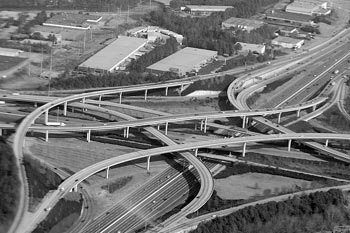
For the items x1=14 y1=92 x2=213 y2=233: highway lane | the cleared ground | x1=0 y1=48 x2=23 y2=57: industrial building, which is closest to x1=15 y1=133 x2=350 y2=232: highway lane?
x1=14 y1=92 x2=213 y2=233: highway lane

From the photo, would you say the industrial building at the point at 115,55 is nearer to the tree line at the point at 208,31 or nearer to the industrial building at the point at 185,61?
the industrial building at the point at 185,61

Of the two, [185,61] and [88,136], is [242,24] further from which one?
[88,136]

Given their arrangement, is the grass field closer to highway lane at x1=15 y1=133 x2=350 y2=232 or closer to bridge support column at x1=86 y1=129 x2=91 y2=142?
bridge support column at x1=86 y1=129 x2=91 y2=142

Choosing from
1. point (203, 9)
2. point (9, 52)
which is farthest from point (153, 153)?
point (203, 9)

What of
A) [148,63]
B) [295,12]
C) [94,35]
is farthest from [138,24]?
[295,12]

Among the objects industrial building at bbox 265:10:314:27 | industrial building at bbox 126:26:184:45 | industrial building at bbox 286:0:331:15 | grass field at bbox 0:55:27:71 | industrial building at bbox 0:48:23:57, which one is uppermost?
industrial building at bbox 286:0:331:15

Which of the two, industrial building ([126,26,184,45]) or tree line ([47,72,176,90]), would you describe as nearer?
tree line ([47,72,176,90])

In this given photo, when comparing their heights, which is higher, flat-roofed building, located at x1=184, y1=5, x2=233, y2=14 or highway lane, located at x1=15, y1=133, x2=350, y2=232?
flat-roofed building, located at x1=184, y1=5, x2=233, y2=14

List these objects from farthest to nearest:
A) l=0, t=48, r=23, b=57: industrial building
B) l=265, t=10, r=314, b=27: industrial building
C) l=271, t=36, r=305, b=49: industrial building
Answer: l=265, t=10, r=314, b=27: industrial building, l=271, t=36, r=305, b=49: industrial building, l=0, t=48, r=23, b=57: industrial building
